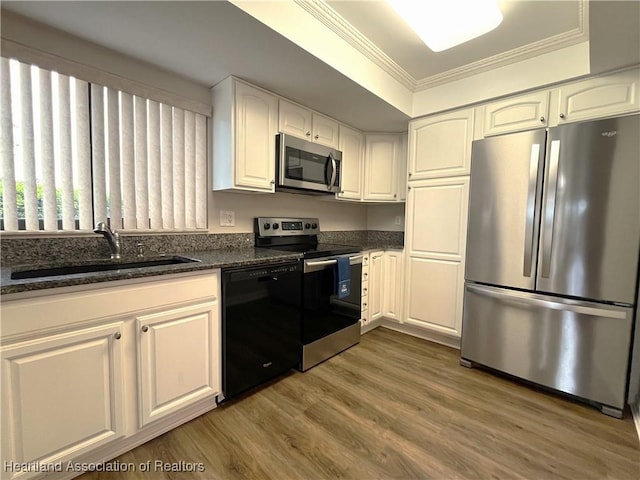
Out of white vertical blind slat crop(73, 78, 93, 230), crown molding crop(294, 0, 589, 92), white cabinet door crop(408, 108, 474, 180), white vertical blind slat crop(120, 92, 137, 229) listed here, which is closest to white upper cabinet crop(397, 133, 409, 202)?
white cabinet door crop(408, 108, 474, 180)

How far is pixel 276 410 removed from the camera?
171 centimetres

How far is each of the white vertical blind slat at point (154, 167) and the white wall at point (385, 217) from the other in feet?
7.98

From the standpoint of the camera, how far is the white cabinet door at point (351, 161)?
2.84 meters


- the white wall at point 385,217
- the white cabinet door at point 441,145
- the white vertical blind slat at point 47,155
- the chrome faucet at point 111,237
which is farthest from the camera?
the white wall at point 385,217

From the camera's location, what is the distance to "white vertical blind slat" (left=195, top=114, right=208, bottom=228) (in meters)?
2.09

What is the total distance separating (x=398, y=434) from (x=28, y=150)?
247cm

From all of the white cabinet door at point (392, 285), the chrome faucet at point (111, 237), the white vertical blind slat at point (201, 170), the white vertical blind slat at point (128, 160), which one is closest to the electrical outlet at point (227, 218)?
the white vertical blind slat at point (201, 170)

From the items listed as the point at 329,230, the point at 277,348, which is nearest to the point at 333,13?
the point at 329,230

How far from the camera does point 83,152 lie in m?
1.61

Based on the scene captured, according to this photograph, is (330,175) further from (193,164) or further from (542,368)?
(542,368)

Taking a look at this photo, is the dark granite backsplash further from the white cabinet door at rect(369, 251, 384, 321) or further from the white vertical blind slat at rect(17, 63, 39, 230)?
the white cabinet door at rect(369, 251, 384, 321)

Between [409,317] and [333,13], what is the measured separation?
2522 millimetres

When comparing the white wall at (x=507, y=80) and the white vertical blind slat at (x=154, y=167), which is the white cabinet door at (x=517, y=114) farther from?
the white vertical blind slat at (x=154, y=167)

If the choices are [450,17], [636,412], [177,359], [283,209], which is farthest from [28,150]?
[636,412]
